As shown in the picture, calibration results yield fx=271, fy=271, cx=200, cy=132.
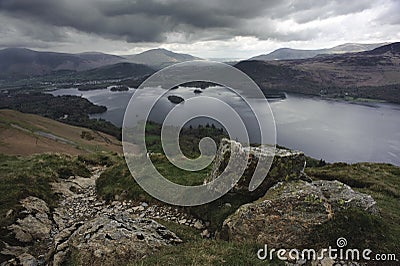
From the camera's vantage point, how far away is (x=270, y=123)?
127 m

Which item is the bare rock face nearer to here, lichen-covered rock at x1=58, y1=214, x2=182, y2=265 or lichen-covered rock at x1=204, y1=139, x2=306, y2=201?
lichen-covered rock at x1=204, y1=139, x2=306, y2=201

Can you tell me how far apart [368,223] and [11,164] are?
23620mm

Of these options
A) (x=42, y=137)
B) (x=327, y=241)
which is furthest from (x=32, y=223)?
(x=42, y=137)

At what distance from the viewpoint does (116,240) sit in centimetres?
854

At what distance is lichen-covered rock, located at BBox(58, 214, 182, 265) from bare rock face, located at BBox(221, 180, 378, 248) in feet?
8.08

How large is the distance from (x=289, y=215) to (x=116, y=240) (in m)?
5.86

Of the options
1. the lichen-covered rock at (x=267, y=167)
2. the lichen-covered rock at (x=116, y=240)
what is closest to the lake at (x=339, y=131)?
the lichen-covered rock at (x=267, y=167)

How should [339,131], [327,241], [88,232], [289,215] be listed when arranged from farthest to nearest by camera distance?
[339,131], [289,215], [88,232], [327,241]

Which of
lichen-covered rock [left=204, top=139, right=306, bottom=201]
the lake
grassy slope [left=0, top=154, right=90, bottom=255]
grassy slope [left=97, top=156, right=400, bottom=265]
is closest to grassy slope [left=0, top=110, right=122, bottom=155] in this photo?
the lake

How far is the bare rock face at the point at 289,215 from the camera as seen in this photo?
9.20 meters

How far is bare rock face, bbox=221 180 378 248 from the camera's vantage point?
920cm

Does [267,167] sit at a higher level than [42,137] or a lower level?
higher

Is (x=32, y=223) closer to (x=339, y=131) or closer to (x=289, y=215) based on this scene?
(x=289, y=215)

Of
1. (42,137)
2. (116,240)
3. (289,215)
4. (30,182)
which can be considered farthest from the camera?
(42,137)
